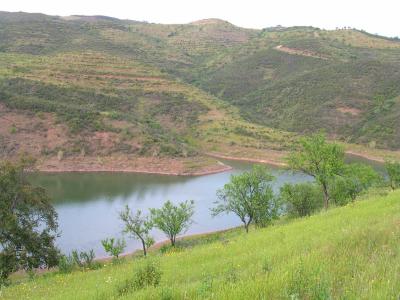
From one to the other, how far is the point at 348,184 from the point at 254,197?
23.5 ft

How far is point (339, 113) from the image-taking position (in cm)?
10369

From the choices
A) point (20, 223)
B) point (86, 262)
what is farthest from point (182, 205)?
point (20, 223)

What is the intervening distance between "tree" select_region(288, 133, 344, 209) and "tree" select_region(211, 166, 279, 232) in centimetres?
278

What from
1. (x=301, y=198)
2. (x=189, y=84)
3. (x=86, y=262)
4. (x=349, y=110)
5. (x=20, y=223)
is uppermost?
(x=189, y=84)

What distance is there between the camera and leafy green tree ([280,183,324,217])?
115ft

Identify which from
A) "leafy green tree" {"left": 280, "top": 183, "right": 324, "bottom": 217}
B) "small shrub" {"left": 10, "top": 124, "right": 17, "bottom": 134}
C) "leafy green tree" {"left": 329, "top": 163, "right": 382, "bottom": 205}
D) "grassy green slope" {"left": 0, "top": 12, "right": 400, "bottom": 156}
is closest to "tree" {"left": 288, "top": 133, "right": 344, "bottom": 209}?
"leafy green tree" {"left": 329, "top": 163, "right": 382, "bottom": 205}

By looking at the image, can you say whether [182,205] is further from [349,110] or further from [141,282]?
[349,110]

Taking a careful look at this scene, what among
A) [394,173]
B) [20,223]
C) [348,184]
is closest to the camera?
[20,223]

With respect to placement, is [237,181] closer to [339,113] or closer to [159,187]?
[159,187]

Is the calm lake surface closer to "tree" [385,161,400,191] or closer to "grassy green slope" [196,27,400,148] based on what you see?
"tree" [385,161,400,191]

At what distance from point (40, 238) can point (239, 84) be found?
116m

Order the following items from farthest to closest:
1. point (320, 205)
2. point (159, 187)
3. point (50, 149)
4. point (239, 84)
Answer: point (239, 84), point (50, 149), point (159, 187), point (320, 205)

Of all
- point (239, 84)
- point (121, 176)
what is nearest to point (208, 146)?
point (121, 176)

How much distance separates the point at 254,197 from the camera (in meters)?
Result: 33.4
